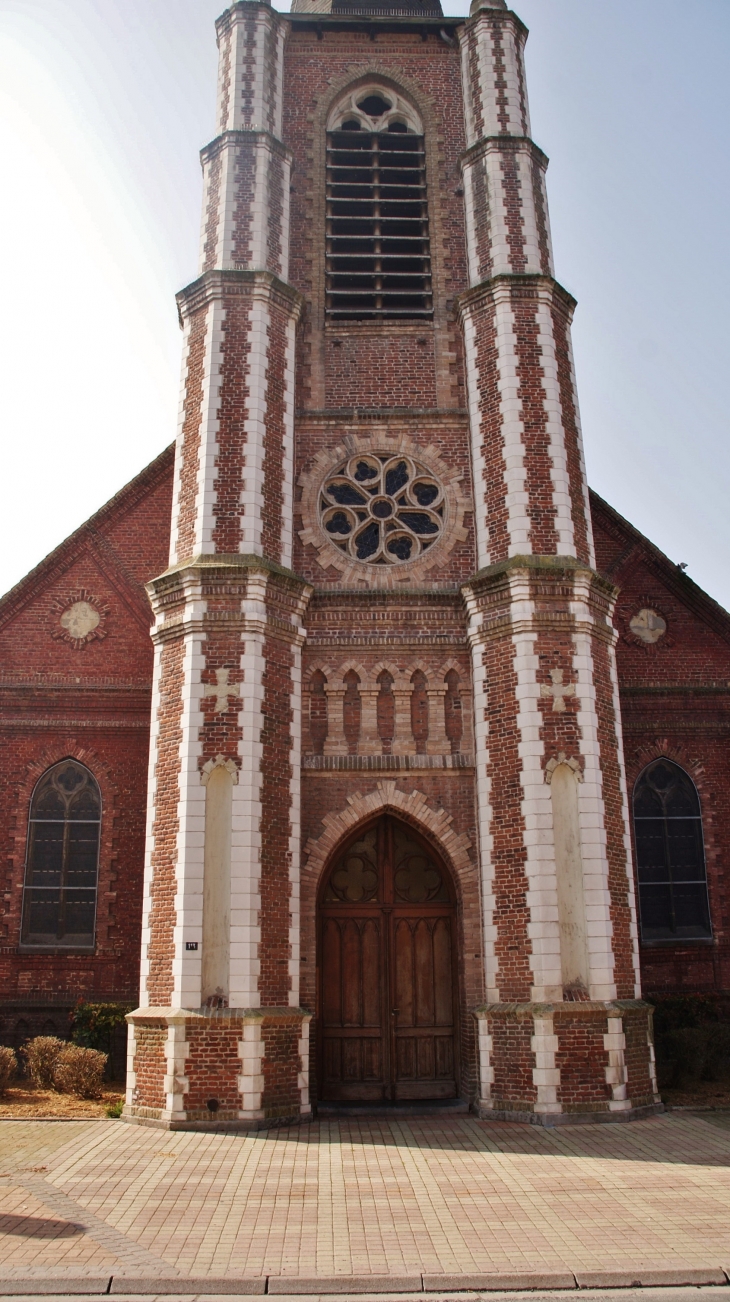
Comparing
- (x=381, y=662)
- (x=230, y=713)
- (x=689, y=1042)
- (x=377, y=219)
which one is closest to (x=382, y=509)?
(x=381, y=662)

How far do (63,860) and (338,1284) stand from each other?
10025 millimetres

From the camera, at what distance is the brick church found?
40.7 ft

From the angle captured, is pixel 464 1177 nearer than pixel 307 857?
Yes

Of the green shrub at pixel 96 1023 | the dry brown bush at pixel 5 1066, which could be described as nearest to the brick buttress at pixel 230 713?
the dry brown bush at pixel 5 1066

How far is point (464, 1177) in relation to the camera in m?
9.16

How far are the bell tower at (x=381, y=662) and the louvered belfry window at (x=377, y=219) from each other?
7 cm

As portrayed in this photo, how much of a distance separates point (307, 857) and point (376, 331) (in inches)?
342

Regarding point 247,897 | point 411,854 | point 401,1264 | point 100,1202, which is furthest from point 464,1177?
point 411,854

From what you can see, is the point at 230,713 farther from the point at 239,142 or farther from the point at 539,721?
the point at 239,142

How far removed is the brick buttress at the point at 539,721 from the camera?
12.1 m

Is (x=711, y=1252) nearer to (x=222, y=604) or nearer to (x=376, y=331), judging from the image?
(x=222, y=604)

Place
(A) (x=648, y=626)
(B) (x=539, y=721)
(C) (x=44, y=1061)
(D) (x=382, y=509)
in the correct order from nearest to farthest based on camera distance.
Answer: (B) (x=539, y=721) < (C) (x=44, y=1061) < (D) (x=382, y=509) < (A) (x=648, y=626)

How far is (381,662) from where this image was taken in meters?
14.4

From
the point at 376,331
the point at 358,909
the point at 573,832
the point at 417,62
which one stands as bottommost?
the point at 358,909
